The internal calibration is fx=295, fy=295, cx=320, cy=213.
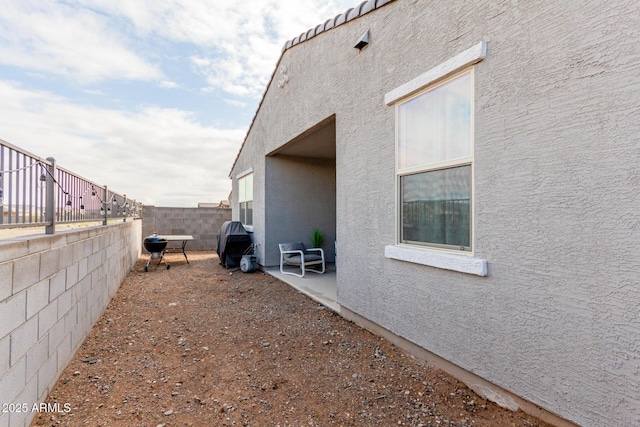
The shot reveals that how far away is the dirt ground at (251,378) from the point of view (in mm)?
2102

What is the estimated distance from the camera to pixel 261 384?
8.39ft

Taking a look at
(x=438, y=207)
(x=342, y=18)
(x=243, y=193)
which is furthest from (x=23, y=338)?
(x=243, y=193)

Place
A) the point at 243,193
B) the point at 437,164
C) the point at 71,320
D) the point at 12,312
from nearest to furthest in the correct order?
the point at 12,312
the point at 437,164
the point at 71,320
the point at 243,193

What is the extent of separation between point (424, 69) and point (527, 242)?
1.79 m

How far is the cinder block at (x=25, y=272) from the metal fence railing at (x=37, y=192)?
0.23m

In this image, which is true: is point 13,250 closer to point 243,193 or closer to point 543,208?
point 543,208

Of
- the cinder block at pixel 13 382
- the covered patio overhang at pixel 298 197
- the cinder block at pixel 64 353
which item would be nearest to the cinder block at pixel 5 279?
the cinder block at pixel 13 382

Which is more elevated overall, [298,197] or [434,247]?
[298,197]

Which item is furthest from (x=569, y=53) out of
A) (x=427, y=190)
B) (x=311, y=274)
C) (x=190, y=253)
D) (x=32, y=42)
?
(x=190, y=253)

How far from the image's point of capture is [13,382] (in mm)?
1742

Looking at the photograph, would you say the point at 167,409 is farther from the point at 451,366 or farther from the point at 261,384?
the point at 451,366

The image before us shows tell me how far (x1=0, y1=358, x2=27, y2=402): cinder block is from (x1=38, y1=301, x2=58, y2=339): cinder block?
34 cm

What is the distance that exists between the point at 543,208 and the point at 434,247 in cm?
100

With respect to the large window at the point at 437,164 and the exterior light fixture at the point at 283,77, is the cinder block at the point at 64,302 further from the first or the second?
the exterior light fixture at the point at 283,77
